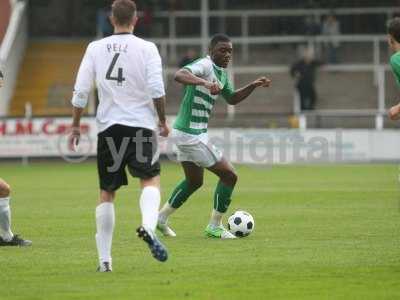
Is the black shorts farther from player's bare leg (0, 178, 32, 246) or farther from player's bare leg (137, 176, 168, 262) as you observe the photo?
player's bare leg (0, 178, 32, 246)

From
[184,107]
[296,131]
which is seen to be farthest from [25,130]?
[184,107]

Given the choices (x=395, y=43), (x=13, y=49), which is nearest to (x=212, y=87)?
(x=395, y=43)

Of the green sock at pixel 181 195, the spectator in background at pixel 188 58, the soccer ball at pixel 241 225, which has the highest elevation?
the green sock at pixel 181 195

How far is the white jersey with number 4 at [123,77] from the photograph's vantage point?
Result: 1008 cm

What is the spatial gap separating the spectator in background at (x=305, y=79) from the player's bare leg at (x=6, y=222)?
72.4ft

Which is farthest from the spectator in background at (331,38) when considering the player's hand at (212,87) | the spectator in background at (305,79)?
the player's hand at (212,87)

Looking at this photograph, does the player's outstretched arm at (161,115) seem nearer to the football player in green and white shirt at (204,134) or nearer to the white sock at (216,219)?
the football player in green and white shirt at (204,134)

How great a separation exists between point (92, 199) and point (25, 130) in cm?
1133

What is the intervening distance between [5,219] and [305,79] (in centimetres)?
2235

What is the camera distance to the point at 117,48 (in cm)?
1009

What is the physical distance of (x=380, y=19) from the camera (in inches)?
1479

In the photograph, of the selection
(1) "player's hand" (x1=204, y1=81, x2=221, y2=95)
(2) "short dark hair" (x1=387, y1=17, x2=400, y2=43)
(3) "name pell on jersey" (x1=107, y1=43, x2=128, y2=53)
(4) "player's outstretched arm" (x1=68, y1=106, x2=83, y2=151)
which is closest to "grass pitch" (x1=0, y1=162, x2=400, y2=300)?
(4) "player's outstretched arm" (x1=68, y1=106, x2=83, y2=151)

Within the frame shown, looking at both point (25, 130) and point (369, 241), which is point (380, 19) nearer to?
point (25, 130)

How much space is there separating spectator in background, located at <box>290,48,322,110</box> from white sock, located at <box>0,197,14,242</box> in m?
22.2
